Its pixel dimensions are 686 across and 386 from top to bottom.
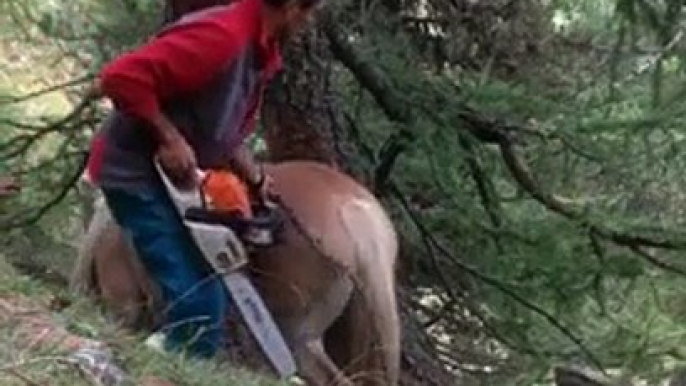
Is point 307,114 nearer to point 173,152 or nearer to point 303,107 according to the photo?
point 303,107

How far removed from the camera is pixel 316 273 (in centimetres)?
721

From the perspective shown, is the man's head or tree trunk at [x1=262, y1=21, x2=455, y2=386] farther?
tree trunk at [x1=262, y1=21, x2=455, y2=386]

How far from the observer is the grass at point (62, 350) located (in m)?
4.64

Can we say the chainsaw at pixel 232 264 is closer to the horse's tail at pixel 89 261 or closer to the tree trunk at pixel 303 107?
the horse's tail at pixel 89 261

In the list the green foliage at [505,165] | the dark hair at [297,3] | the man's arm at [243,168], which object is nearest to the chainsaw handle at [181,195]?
the man's arm at [243,168]

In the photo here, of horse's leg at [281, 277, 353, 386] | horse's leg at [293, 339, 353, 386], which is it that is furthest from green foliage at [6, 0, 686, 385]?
horse's leg at [293, 339, 353, 386]

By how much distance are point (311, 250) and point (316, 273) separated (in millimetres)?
108

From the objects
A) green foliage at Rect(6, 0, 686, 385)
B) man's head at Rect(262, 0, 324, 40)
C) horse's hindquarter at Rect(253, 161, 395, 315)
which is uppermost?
man's head at Rect(262, 0, 324, 40)

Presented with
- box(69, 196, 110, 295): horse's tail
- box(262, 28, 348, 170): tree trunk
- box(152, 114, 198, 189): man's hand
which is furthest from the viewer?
box(262, 28, 348, 170): tree trunk

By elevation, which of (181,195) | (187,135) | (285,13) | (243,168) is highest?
(285,13)

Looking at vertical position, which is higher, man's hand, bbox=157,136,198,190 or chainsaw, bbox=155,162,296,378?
man's hand, bbox=157,136,198,190

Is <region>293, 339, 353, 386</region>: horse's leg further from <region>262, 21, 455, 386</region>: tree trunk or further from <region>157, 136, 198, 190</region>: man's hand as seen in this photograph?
<region>262, 21, 455, 386</region>: tree trunk

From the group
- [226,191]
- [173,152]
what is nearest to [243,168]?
[226,191]

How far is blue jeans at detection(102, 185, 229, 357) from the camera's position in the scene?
6613mm
